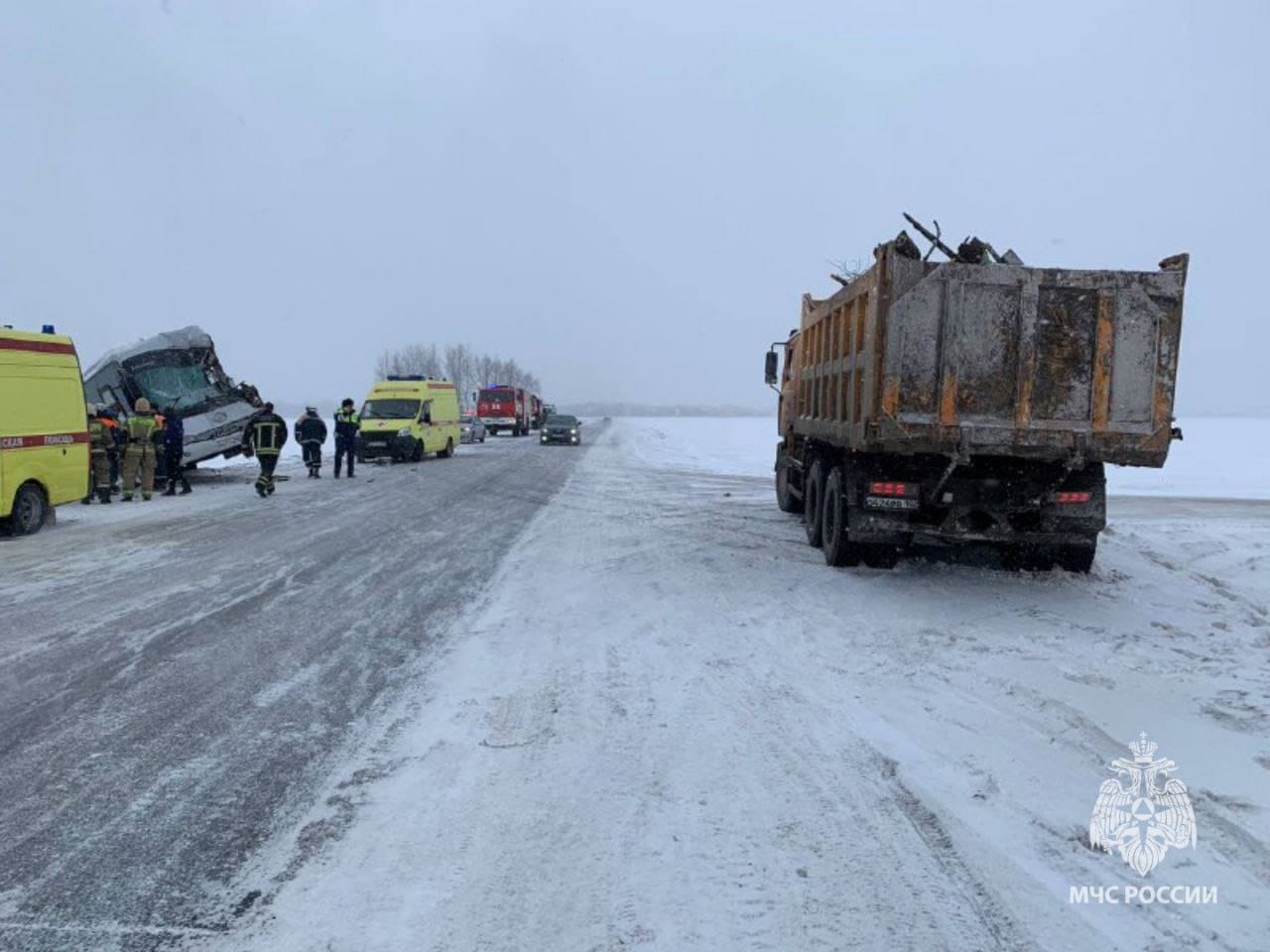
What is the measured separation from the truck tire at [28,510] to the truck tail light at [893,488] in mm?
10749

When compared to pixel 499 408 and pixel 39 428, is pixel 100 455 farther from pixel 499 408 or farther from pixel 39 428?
pixel 499 408

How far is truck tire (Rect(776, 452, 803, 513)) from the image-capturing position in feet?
44.3

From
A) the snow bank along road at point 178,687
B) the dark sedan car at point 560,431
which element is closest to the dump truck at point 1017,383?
the snow bank along road at point 178,687

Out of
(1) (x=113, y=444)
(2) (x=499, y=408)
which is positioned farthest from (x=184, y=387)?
(2) (x=499, y=408)

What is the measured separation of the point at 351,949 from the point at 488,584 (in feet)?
18.7

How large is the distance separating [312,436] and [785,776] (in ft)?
62.6

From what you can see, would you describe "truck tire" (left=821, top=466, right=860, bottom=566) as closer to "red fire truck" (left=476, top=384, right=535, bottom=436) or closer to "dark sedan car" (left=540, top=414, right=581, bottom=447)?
"dark sedan car" (left=540, top=414, right=581, bottom=447)

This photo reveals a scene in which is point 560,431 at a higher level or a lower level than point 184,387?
lower

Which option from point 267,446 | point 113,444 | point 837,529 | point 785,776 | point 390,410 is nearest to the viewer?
point 785,776

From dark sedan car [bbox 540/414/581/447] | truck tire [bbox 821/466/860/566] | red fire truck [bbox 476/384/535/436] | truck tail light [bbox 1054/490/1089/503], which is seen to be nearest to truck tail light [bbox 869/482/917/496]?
truck tire [bbox 821/466/860/566]

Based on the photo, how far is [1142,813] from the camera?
3.76 meters

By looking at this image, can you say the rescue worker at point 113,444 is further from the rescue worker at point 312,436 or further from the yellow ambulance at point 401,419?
the yellow ambulance at point 401,419

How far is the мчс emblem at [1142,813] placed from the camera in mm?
3465

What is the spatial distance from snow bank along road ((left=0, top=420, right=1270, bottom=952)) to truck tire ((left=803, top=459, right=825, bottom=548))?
2151 millimetres
